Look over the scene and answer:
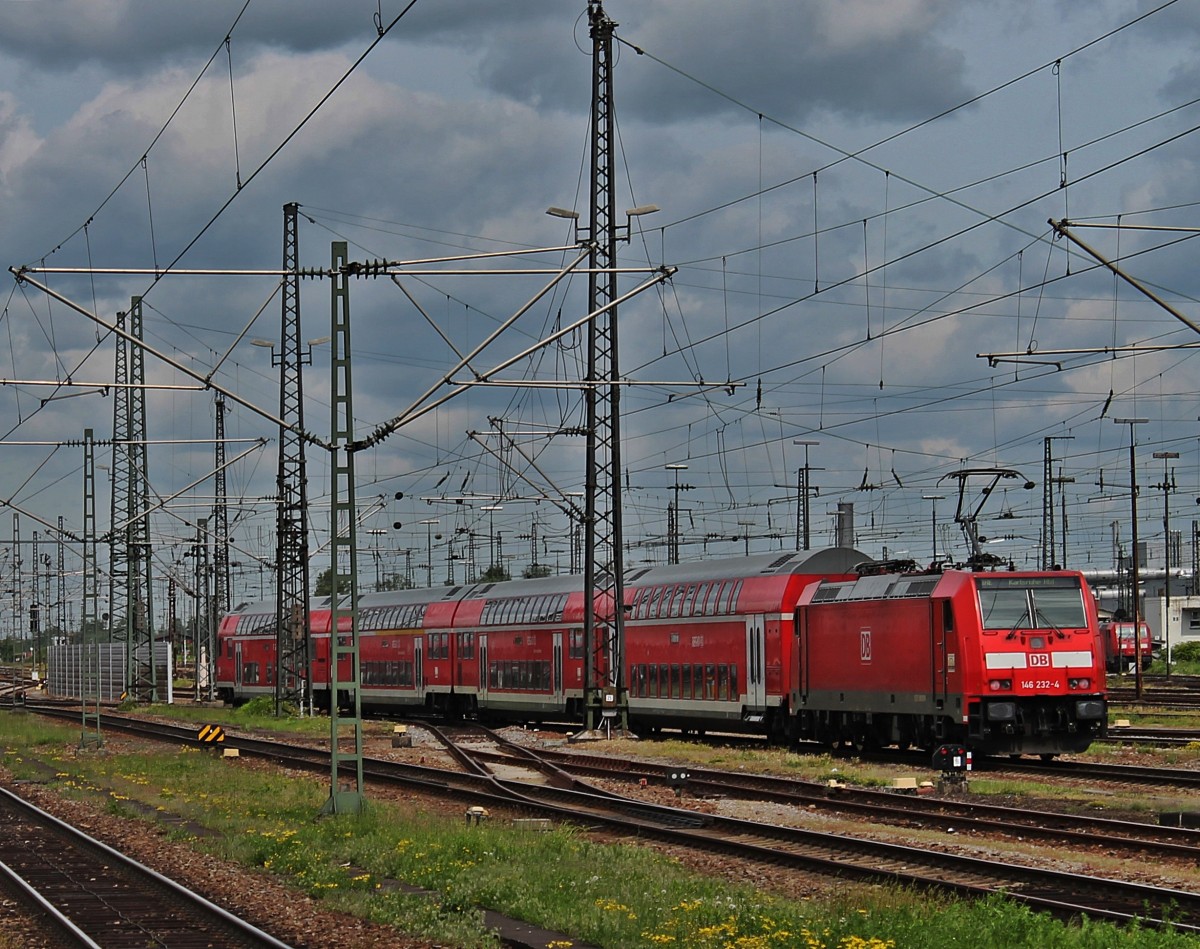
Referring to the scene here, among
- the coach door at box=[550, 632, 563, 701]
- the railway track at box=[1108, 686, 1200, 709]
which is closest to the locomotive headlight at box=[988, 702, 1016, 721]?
the coach door at box=[550, 632, 563, 701]

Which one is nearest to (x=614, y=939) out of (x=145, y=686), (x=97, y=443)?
(x=97, y=443)

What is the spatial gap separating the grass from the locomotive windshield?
1119 cm

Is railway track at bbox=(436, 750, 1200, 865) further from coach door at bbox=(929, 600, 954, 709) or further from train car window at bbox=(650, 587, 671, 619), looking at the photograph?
train car window at bbox=(650, 587, 671, 619)

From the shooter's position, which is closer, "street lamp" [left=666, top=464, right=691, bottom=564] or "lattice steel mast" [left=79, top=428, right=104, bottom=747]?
"lattice steel mast" [left=79, top=428, right=104, bottom=747]

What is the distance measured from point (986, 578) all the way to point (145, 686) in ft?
164

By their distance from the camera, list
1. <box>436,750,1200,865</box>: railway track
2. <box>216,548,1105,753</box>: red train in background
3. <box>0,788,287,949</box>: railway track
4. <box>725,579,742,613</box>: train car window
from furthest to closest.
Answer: <box>725,579,742,613</box>: train car window
<box>216,548,1105,753</box>: red train in background
<box>436,750,1200,865</box>: railway track
<box>0,788,287,949</box>: railway track

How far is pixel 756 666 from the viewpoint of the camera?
38.6 m

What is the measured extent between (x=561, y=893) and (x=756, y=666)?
72.5 feet

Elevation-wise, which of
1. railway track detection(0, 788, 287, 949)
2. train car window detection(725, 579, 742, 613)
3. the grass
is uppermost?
train car window detection(725, 579, 742, 613)

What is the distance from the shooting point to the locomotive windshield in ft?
101

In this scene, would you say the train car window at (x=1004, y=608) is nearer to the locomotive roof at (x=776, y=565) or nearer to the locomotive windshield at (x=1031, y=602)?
the locomotive windshield at (x=1031, y=602)

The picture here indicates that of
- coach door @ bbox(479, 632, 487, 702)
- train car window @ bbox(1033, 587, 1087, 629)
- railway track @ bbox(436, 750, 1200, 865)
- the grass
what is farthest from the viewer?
coach door @ bbox(479, 632, 487, 702)

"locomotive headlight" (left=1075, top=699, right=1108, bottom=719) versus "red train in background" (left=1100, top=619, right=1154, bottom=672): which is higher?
"locomotive headlight" (left=1075, top=699, right=1108, bottom=719)

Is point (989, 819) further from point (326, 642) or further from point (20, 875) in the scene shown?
point (326, 642)
